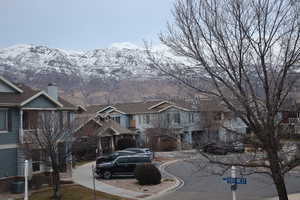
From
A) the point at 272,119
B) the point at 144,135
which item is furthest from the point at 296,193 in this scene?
the point at 144,135

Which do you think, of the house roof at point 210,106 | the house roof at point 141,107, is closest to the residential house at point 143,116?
the house roof at point 141,107

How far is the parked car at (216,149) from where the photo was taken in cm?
1049

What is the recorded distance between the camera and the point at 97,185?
25469 mm

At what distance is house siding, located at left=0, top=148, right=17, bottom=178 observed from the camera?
23.2 m

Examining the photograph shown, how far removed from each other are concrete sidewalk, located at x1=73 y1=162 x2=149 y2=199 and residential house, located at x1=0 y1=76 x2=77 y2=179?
316 cm

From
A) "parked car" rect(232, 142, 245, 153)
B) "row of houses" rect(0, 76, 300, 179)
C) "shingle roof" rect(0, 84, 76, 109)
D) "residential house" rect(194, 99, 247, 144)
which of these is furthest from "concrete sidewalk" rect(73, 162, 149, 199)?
"parked car" rect(232, 142, 245, 153)

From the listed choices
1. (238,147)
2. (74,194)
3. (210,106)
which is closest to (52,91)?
(74,194)

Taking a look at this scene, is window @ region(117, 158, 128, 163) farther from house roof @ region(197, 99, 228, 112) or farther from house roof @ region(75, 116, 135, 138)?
house roof @ region(197, 99, 228, 112)

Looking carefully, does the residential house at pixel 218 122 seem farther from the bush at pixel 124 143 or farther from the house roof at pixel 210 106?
the bush at pixel 124 143

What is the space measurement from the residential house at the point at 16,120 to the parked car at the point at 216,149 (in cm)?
1369

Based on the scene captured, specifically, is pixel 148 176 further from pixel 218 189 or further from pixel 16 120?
pixel 16 120

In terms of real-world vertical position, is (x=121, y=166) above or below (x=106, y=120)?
below

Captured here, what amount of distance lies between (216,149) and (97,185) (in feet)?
52.9

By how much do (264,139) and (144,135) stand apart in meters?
42.9
